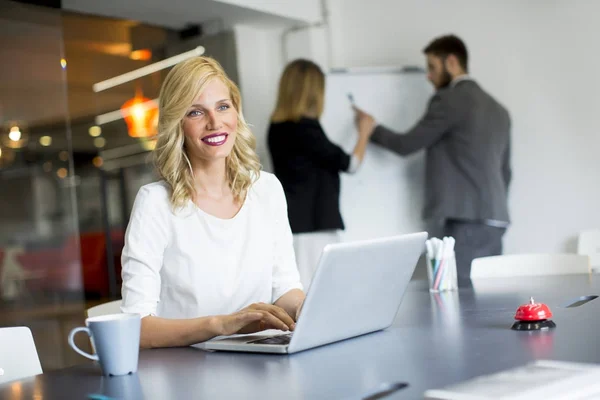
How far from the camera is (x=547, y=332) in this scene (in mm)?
1359

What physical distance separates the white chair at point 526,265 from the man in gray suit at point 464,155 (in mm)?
1728

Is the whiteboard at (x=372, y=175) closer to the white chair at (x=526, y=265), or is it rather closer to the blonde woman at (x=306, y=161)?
the blonde woman at (x=306, y=161)

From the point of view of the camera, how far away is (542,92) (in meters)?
4.55

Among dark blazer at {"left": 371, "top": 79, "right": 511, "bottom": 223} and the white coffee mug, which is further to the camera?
dark blazer at {"left": 371, "top": 79, "right": 511, "bottom": 223}

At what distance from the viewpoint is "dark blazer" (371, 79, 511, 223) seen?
4.47 metres

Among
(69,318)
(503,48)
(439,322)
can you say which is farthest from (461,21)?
(439,322)

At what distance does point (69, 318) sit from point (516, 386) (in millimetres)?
3967

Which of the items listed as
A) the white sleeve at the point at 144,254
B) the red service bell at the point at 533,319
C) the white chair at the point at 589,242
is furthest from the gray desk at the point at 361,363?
the white chair at the point at 589,242

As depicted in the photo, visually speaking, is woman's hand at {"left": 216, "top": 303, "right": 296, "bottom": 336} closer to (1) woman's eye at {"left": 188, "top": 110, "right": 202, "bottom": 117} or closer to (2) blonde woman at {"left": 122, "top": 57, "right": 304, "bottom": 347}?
(2) blonde woman at {"left": 122, "top": 57, "right": 304, "bottom": 347}

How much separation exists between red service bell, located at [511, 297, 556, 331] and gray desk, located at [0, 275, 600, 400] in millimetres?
23

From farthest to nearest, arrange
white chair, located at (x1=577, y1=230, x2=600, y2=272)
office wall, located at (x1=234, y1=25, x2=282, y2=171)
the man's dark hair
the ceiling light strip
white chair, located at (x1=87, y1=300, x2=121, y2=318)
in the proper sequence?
the ceiling light strip, office wall, located at (x1=234, y1=25, x2=282, y2=171), the man's dark hair, white chair, located at (x1=577, y1=230, x2=600, y2=272), white chair, located at (x1=87, y1=300, x2=121, y2=318)

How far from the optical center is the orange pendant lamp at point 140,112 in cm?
576

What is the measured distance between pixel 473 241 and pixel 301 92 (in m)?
1.30

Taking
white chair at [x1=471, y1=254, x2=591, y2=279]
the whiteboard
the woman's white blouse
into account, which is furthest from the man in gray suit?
the woman's white blouse
